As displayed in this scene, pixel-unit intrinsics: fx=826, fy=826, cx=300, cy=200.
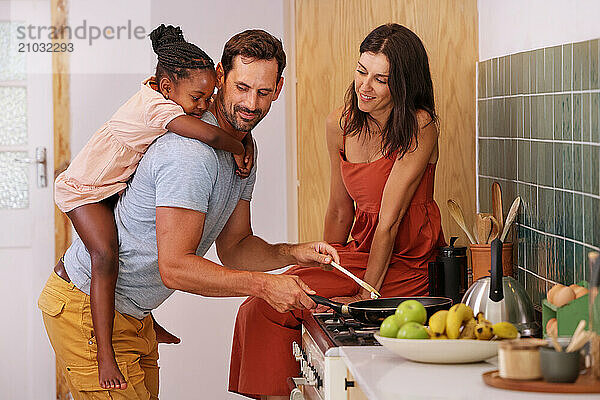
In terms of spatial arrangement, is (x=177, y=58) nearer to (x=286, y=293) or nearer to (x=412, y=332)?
(x=286, y=293)

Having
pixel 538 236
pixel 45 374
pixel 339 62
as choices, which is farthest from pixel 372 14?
pixel 45 374

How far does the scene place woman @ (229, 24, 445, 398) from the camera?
2.38 m

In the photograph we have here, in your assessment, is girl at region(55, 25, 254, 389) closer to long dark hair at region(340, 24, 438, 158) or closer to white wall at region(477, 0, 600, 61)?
long dark hair at region(340, 24, 438, 158)

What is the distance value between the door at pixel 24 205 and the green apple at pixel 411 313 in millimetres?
2699

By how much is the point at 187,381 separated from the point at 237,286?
6.89ft

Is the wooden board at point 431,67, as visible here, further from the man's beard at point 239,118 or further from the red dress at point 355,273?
the man's beard at point 239,118

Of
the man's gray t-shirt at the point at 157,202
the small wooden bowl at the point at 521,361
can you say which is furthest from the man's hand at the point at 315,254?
the small wooden bowl at the point at 521,361

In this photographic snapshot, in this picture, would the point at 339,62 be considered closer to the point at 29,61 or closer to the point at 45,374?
the point at 29,61

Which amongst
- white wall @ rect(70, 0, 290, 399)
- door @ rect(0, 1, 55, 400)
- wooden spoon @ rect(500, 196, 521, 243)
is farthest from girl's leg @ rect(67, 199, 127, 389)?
door @ rect(0, 1, 55, 400)

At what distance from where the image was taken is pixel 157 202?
2.11 metres

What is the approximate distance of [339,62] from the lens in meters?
3.05

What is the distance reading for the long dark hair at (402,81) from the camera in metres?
2.48

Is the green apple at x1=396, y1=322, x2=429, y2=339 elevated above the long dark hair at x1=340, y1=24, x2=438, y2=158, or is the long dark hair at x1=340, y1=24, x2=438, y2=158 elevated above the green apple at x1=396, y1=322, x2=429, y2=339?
the long dark hair at x1=340, y1=24, x2=438, y2=158

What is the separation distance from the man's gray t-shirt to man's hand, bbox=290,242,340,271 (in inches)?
8.9
